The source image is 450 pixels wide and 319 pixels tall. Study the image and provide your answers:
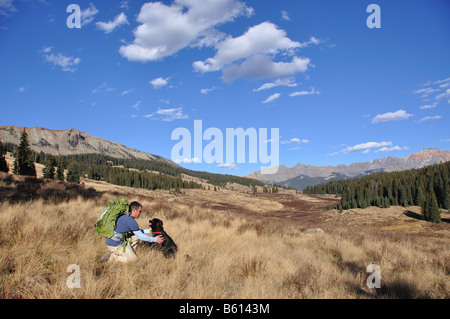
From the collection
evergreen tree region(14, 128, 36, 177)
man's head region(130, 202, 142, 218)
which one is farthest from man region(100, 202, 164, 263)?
evergreen tree region(14, 128, 36, 177)

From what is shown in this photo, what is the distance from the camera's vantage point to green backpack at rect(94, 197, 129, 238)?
4656 mm

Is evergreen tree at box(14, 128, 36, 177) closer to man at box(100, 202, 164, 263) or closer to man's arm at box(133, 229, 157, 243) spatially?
man at box(100, 202, 164, 263)

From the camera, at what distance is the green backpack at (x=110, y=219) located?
15.3ft

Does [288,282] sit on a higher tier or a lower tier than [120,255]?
lower

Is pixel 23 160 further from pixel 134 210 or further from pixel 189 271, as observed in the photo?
pixel 189 271

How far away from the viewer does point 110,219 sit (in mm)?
4695

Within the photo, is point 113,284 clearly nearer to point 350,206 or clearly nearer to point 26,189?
point 26,189

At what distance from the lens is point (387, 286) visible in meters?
4.77

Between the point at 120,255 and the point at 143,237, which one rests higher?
the point at 143,237

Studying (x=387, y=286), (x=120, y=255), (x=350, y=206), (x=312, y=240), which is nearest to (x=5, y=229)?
(x=120, y=255)

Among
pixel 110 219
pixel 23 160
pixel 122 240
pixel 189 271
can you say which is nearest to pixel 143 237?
pixel 122 240

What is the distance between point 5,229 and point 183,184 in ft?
363

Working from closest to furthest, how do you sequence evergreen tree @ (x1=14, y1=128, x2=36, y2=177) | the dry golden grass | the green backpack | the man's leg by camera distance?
the dry golden grass < the man's leg < the green backpack < evergreen tree @ (x1=14, y1=128, x2=36, y2=177)
